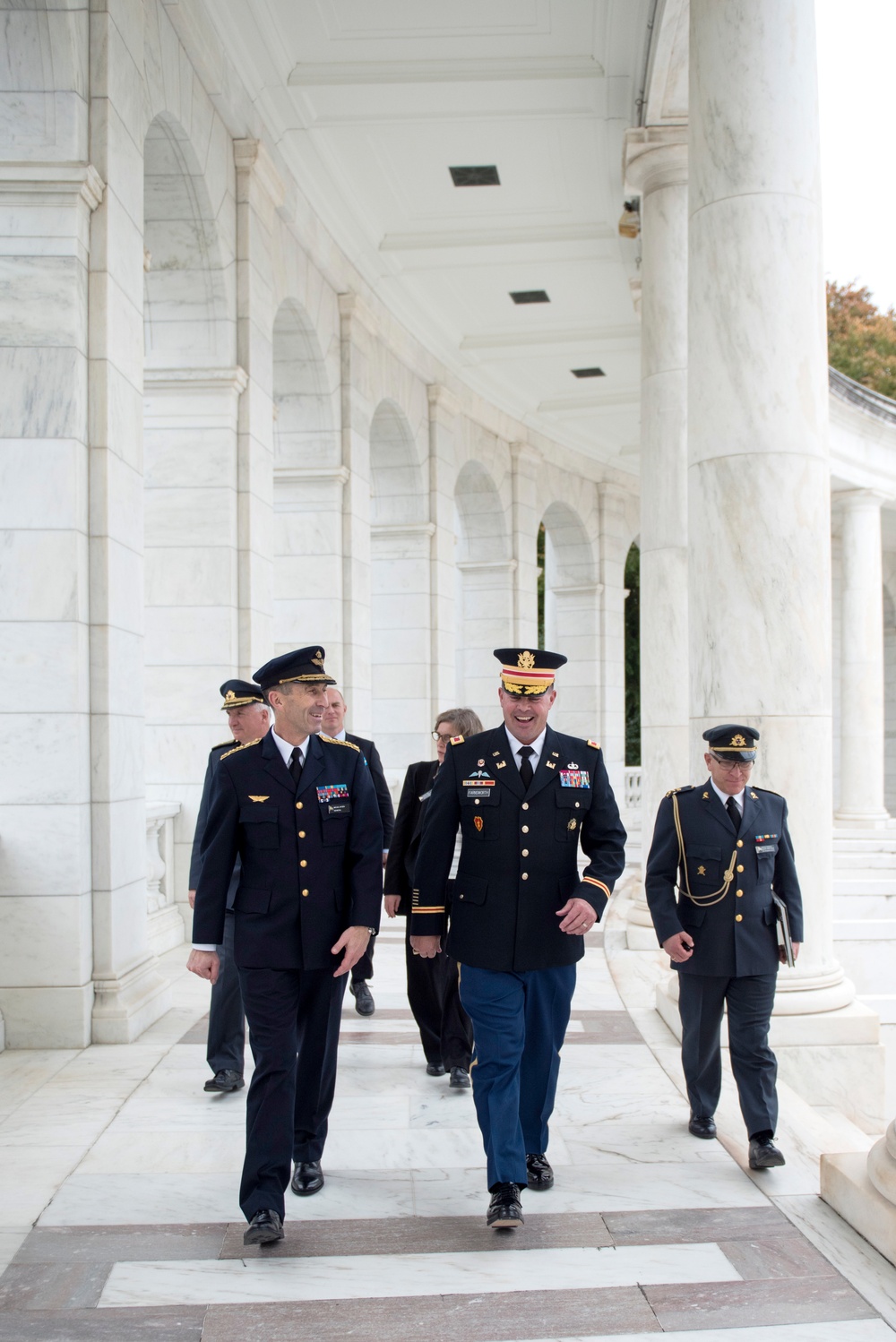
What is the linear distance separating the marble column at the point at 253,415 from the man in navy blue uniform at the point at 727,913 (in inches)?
407

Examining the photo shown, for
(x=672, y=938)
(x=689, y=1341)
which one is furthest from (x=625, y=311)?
(x=689, y=1341)

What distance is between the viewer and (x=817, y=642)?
1060cm

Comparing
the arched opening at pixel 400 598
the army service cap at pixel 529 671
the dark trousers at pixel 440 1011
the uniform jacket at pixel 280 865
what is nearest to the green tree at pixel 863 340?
the arched opening at pixel 400 598

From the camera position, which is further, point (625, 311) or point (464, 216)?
point (625, 311)

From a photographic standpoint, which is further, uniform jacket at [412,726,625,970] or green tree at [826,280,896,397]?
green tree at [826,280,896,397]

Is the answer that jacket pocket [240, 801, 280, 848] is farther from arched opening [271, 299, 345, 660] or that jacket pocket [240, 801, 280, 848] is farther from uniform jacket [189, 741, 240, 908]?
arched opening [271, 299, 345, 660]

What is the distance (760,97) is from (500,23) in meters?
8.28

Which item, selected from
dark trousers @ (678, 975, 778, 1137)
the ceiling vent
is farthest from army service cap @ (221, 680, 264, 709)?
the ceiling vent

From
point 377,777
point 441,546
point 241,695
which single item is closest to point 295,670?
point 241,695

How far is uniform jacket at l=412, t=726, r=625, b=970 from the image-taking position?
7.10 m

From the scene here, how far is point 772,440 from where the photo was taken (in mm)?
10578

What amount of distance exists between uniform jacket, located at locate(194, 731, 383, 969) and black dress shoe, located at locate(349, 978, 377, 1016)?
571 cm

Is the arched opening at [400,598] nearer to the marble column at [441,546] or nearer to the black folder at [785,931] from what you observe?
the marble column at [441,546]

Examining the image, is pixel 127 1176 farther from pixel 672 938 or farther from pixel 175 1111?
pixel 672 938
